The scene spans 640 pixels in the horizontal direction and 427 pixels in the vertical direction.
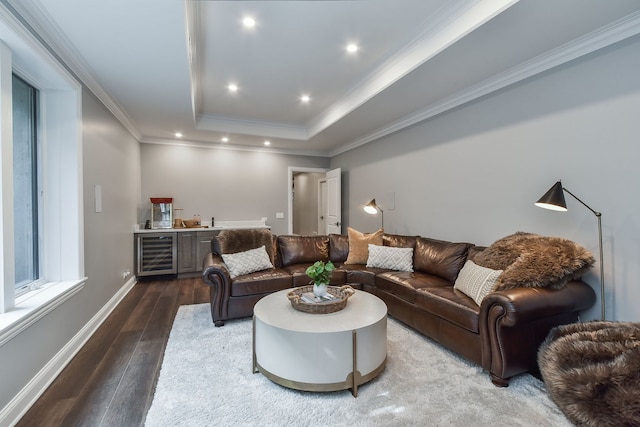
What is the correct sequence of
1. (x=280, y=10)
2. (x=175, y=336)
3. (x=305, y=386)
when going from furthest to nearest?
(x=175, y=336)
(x=280, y=10)
(x=305, y=386)

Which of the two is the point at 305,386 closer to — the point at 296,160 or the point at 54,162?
the point at 54,162

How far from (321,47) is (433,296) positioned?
255 cm

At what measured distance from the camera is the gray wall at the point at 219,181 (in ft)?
17.8

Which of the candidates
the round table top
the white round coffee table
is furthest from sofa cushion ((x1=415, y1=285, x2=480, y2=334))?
the white round coffee table

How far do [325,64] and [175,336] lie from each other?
10.3 ft

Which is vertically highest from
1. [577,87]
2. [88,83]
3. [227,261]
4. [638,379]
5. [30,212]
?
[88,83]

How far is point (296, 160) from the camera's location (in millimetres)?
6457

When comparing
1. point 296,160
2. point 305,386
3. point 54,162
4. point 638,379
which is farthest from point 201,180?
point 638,379

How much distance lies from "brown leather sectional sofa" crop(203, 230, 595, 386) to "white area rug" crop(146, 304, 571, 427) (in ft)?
0.61

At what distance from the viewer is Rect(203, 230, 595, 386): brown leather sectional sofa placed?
6.73 ft

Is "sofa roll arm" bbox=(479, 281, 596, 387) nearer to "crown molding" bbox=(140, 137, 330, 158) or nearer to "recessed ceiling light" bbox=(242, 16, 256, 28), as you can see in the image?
"recessed ceiling light" bbox=(242, 16, 256, 28)

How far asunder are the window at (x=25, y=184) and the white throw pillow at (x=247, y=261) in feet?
5.37

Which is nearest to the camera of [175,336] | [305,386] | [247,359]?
[305,386]

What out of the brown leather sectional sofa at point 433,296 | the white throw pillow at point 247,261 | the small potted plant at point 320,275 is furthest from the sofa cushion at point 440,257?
the white throw pillow at point 247,261
